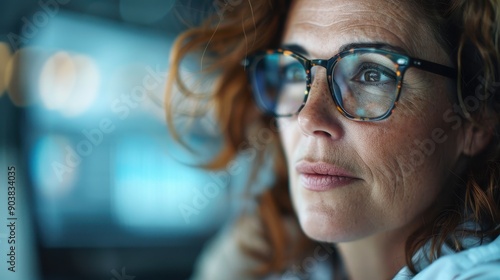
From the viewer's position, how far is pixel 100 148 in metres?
2.07

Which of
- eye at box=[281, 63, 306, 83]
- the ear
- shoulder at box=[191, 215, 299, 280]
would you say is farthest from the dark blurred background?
the ear

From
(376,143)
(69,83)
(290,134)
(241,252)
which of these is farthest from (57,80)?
(376,143)

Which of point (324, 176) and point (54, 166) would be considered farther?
point (54, 166)

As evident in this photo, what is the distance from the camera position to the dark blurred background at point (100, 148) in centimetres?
182

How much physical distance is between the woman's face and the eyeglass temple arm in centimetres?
1

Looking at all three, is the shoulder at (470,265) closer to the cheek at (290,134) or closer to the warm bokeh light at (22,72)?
the cheek at (290,134)

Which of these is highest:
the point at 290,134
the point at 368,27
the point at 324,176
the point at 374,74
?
the point at 368,27

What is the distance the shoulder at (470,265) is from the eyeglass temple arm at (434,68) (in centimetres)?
36

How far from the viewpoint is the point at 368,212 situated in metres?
1.14

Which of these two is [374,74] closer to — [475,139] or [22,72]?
[475,139]

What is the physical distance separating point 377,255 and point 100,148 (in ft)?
4.05

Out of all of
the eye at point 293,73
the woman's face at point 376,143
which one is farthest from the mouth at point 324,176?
the eye at point 293,73

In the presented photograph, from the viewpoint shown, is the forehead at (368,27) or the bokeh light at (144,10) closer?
the forehead at (368,27)

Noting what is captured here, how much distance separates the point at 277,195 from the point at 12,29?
1.05 metres
